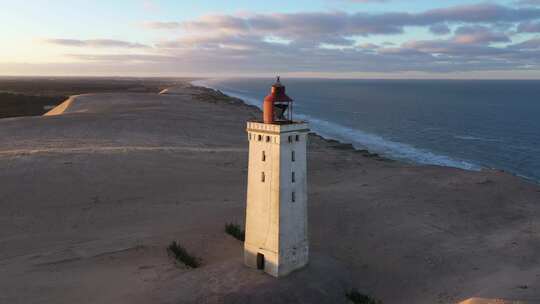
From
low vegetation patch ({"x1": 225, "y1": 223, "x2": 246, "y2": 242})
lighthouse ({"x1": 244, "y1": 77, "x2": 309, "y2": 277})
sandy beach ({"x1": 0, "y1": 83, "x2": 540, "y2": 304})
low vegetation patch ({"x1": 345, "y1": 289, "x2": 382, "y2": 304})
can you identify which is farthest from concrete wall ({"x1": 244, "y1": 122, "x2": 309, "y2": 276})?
low vegetation patch ({"x1": 225, "y1": 223, "x2": 246, "y2": 242})

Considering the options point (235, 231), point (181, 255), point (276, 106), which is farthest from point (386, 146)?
point (276, 106)

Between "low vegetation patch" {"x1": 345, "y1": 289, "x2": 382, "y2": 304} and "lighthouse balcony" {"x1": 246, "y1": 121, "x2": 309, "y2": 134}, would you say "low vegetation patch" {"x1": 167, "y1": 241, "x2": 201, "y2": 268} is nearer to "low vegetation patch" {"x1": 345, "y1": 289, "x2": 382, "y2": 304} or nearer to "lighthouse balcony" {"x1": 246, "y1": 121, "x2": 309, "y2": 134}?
"lighthouse balcony" {"x1": 246, "y1": 121, "x2": 309, "y2": 134}

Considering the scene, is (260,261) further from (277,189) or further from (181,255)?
(181,255)

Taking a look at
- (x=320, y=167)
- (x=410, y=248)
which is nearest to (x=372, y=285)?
(x=410, y=248)

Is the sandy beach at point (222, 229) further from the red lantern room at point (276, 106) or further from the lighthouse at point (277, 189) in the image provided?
the red lantern room at point (276, 106)

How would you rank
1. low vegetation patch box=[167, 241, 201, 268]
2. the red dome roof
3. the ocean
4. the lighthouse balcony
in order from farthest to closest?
the ocean → low vegetation patch box=[167, 241, 201, 268] → the red dome roof → the lighthouse balcony

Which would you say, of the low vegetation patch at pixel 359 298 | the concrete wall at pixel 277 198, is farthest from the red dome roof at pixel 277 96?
the low vegetation patch at pixel 359 298
